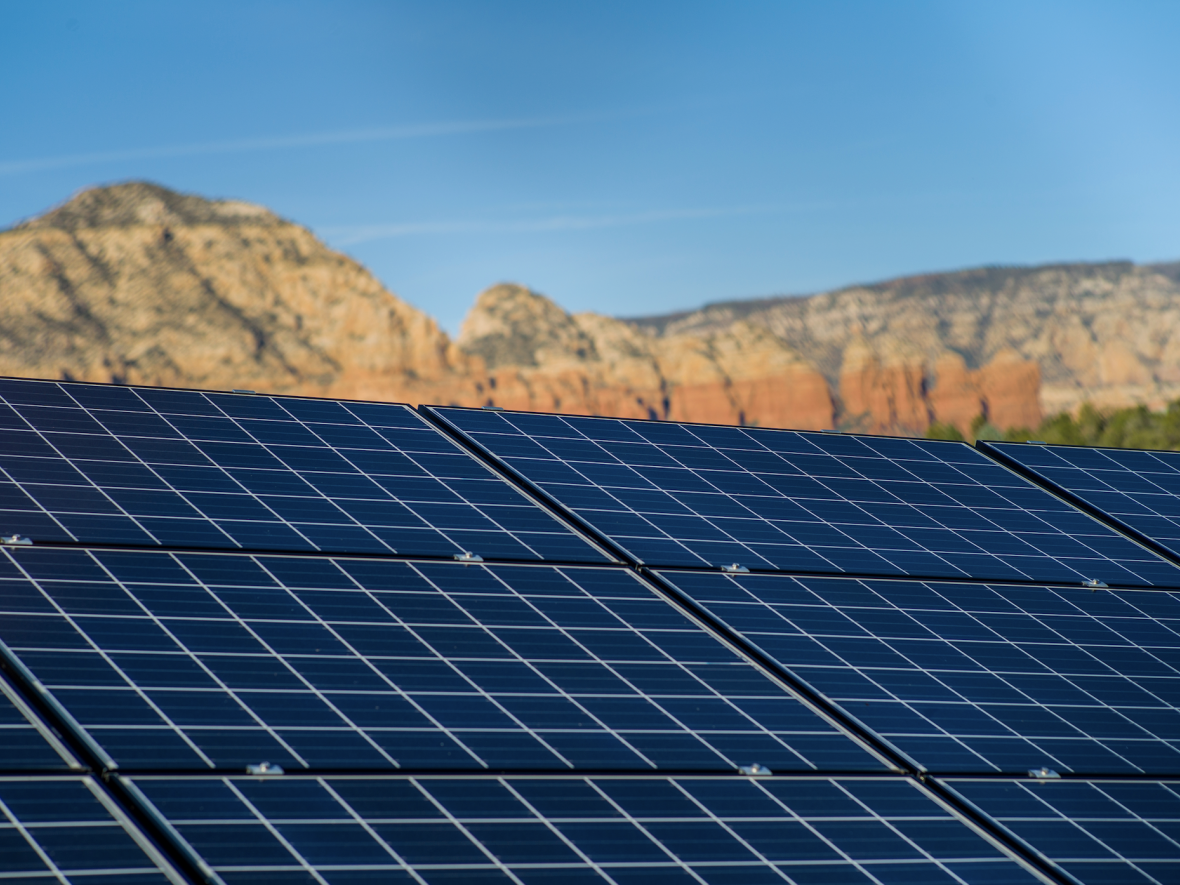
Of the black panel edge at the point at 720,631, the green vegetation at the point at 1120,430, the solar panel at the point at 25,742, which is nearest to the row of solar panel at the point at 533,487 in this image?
the black panel edge at the point at 720,631

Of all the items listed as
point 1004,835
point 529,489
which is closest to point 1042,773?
point 1004,835

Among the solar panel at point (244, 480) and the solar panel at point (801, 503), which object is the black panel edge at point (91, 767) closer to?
the solar panel at point (244, 480)

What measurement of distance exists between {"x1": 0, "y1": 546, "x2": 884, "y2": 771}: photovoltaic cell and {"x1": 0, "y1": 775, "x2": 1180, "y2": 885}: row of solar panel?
1.80ft

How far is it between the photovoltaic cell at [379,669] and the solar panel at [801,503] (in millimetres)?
3217

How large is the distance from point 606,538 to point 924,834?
7.72 metres

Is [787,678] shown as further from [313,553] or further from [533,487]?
[313,553]

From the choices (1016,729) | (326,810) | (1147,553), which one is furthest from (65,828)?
(1147,553)

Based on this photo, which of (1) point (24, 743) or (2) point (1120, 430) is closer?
→ (1) point (24, 743)

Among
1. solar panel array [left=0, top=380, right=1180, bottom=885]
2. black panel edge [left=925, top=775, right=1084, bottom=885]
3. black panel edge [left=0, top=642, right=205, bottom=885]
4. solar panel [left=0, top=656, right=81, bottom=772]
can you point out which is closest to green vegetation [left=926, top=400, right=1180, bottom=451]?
solar panel array [left=0, top=380, right=1180, bottom=885]

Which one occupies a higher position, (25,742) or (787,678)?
(787,678)

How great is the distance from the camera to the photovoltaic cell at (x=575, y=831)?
13.0 m

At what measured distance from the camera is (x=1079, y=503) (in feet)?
88.9

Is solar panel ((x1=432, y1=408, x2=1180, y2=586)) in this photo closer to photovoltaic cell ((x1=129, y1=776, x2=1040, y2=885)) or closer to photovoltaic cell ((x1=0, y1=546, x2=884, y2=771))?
photovoltaic cell ((x1=0, y1=546, x2=884, y2=771))

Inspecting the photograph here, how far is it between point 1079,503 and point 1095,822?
38.7ft
